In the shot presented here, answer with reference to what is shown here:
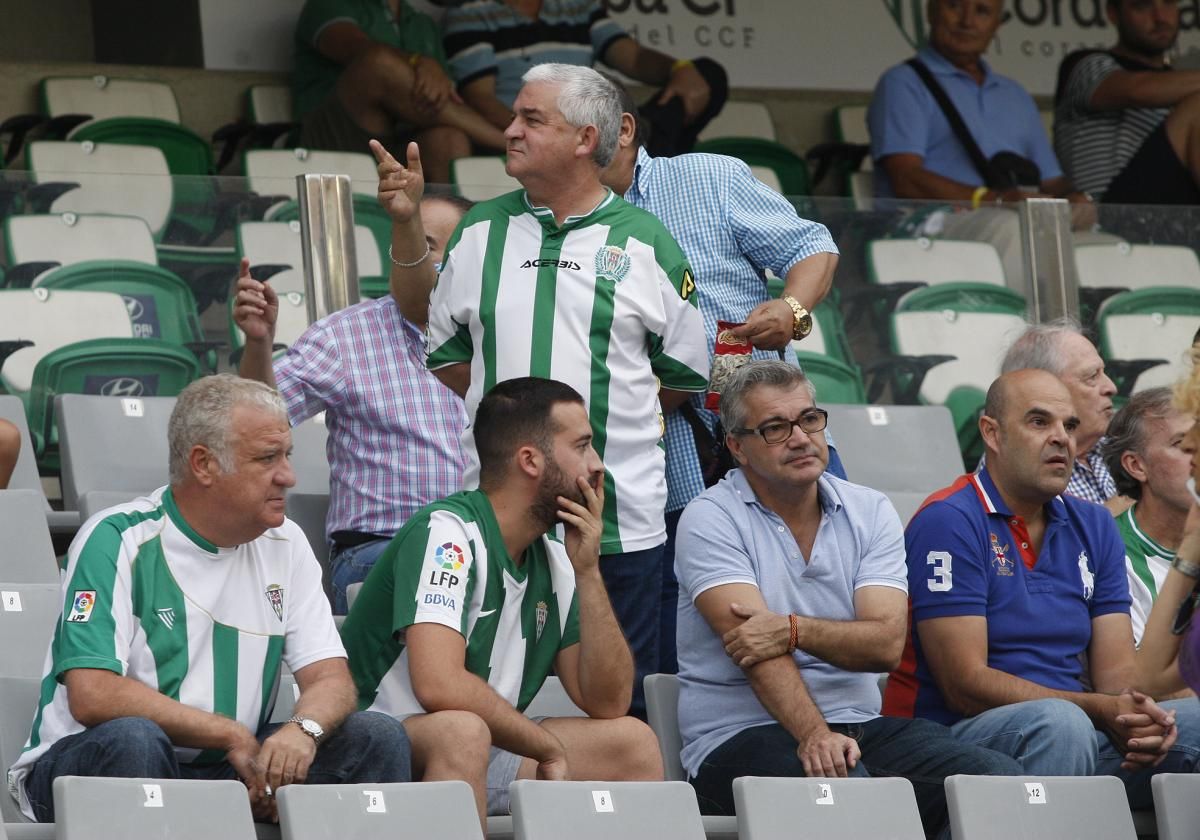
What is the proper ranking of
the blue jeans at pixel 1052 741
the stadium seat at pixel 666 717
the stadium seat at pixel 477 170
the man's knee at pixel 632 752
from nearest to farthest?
the man's knee at pixel 632 752
the blue jeans at pixel 1052 741
the stadium seat at pixel 666 717
the stadium seat at pixel 477 170

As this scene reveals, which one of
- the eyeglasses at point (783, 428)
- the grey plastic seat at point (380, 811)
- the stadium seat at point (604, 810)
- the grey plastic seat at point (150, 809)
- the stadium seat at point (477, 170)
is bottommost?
the stadium seat at point (604, 810)

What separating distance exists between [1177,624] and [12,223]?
10.8 ft

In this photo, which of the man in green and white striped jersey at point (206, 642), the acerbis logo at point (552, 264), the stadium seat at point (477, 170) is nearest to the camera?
the man in green and white striped jersey at point (206, 642)

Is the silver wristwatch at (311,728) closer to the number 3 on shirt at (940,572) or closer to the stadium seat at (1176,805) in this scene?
the number 3 on shirt at (940,572)

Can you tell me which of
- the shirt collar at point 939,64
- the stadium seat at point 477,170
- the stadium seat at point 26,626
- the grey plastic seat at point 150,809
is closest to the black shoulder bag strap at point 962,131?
the shirt collar at point 939,64

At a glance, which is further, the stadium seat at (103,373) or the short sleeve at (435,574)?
the stadium seat at (103,373)

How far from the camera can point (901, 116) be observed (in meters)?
7.57

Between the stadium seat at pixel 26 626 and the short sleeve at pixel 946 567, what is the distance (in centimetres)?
171

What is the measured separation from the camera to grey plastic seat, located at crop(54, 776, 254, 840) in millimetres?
3182

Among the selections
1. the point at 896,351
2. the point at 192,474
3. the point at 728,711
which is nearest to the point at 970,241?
the point at 896,351

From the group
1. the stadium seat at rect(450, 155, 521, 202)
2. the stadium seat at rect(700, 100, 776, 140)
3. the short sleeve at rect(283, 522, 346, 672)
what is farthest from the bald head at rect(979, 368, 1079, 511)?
the stadium seat at rect(700, 100, 776, 140)

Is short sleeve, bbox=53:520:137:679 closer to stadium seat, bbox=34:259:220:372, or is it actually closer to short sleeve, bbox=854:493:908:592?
short sleeve, bbox=854:493:908:592

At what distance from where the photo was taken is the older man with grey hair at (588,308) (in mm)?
4309

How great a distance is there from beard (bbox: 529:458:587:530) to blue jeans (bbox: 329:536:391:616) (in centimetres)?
102
